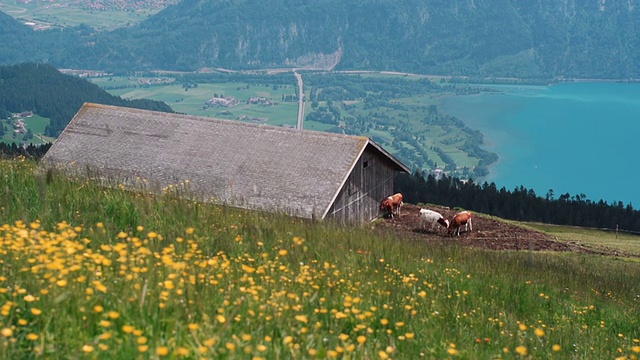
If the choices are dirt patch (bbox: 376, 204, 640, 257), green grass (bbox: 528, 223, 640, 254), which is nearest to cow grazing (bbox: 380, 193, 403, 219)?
dirt patch (bbox: 376, 204, 640, 257)

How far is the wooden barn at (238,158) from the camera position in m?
30.0

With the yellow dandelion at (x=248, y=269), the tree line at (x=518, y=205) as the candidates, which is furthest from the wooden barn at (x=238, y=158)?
the tree line at (x=518, y=205)

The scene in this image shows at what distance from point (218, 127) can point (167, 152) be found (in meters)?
2.47

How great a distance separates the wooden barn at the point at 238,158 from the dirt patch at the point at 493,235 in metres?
1.85

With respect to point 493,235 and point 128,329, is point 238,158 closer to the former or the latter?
point 493,235

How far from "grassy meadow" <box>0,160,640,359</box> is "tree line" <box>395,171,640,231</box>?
45.2m

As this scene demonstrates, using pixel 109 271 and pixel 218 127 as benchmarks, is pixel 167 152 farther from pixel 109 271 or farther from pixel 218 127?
pixel 109 271

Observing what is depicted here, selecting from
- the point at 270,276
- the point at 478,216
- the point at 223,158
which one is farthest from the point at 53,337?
the point at 478,216

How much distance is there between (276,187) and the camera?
30078mm

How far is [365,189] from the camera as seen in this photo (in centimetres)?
3459

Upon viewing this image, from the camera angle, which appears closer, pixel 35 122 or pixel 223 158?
pixel 223 158

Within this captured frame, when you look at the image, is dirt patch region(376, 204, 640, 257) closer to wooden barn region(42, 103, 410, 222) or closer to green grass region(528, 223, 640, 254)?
wooden barn region(42, 103, 410, 222)

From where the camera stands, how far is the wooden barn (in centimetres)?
2998

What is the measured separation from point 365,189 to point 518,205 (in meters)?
27.7
